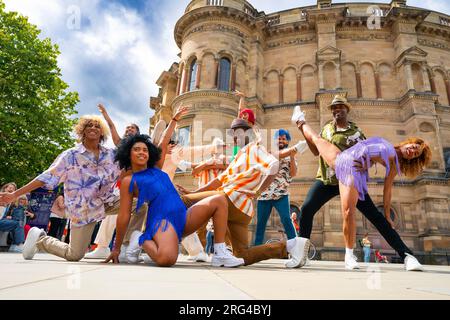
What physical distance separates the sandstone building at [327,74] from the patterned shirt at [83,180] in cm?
1156

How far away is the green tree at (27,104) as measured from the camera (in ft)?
42.4

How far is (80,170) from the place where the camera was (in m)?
3.88

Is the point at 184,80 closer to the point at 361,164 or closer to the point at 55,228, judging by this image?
the point at 55,228

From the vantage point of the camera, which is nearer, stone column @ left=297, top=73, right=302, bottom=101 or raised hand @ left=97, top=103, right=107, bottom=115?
raised hand @ left=97, top=103, right=107, bottom=115

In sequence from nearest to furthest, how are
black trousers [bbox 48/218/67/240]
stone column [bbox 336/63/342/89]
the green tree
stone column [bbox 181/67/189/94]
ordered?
1. black trousers [bbox 48/218/67/240]
2. the green tree
3. stone column [bbox 336/63/342/89]
4. stone column [bbox 181/67/189/94]

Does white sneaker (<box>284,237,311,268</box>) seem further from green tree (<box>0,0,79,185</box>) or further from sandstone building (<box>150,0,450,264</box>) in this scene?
green tree (<box>0,0,79,185</box>)

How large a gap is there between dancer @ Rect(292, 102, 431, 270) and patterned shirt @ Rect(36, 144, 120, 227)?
301 centimetres

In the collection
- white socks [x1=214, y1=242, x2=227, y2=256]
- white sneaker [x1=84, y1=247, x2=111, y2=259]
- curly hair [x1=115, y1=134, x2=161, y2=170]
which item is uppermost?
curly hair [x1=115, y1=134, x2=161, y2=170]

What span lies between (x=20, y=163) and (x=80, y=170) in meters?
12.1

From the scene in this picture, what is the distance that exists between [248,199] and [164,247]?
3.61 feet

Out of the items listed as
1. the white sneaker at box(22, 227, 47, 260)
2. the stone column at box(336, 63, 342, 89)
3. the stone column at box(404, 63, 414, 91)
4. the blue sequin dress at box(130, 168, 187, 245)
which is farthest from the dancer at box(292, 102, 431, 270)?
the stone column at box(404, 63, 414, 91)

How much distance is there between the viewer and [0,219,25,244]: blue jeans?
23.7ft

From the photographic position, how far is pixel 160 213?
→ 297 cm
